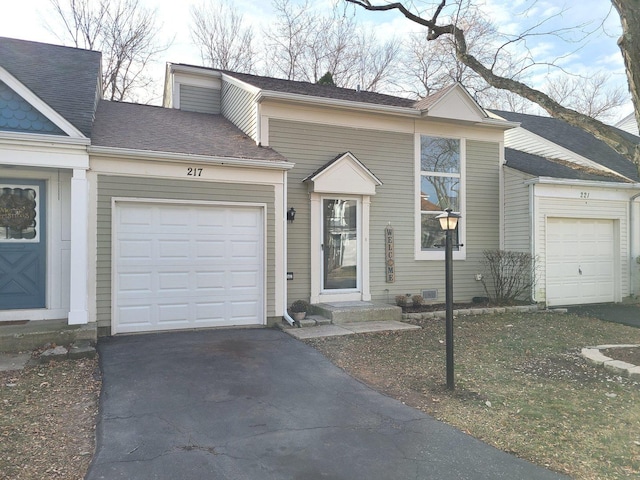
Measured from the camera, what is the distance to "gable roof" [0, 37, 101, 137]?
7.01 metres

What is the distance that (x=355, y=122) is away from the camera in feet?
30.5

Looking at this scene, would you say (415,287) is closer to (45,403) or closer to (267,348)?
(267,348)

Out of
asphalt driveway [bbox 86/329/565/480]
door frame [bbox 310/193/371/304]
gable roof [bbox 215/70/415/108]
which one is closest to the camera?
asphalt driveway [bbox 86/329/565/480]

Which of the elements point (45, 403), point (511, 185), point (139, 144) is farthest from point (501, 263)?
point (45, 403)

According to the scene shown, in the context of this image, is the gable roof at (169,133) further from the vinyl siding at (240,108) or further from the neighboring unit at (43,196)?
the neighboring unit at (43,196)

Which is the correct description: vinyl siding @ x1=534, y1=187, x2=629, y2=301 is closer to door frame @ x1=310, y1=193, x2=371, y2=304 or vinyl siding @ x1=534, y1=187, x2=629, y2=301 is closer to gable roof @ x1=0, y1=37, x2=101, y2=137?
door frame @ x1=310, y1=193, x2=371, y2=304

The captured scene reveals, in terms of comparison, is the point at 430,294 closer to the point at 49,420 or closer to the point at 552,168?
the point at 552,168

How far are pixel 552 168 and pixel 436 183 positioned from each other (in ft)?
11.2

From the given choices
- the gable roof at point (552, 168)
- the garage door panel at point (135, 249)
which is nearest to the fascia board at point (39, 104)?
the garage door panel at point (135, 249)

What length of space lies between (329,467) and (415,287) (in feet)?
22.7

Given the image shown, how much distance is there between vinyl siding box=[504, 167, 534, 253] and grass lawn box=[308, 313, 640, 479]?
2523 millimetres

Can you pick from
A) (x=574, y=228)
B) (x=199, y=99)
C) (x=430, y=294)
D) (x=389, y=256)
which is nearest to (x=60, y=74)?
(x=199, y=99)

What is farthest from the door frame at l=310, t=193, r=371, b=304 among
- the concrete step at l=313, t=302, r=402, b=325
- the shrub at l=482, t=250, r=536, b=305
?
the shrub at l=482, t=250, r=536, b=305

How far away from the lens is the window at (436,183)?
9.91 meters
